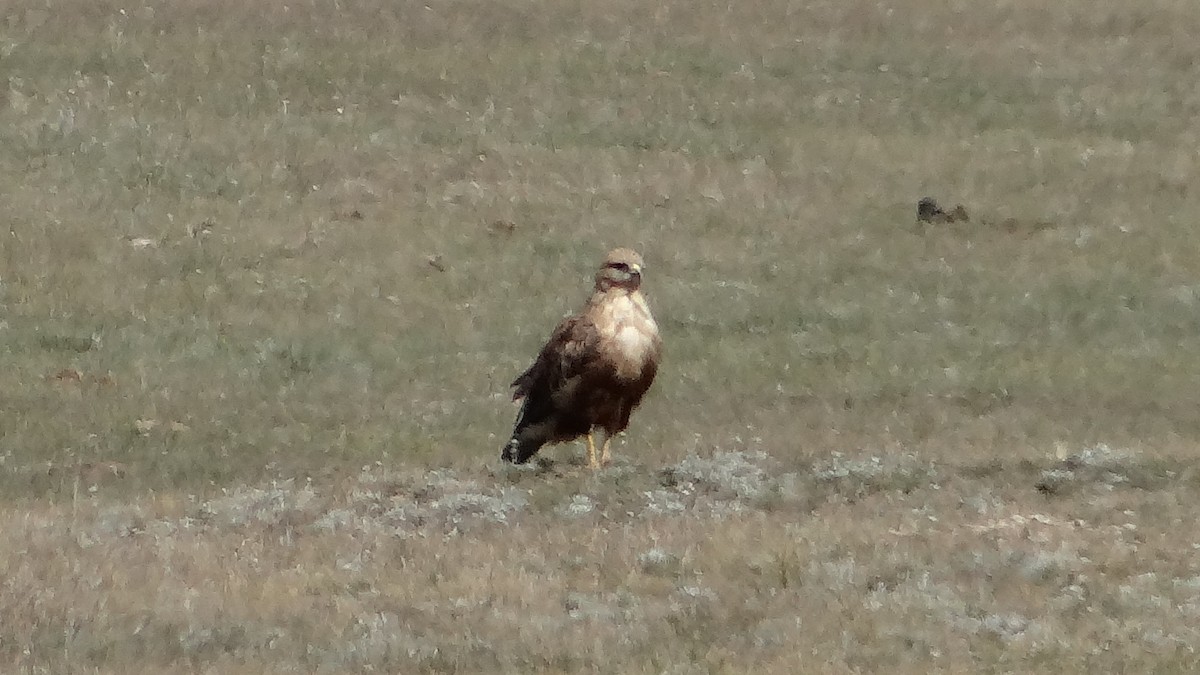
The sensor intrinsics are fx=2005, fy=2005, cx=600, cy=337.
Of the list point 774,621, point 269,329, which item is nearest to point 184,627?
point 774,621

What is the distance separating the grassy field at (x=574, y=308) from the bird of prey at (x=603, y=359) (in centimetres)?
47

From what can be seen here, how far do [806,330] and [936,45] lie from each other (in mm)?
16929

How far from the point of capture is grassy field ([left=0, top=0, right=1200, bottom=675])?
9.66 metres

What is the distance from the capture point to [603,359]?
14.3 m

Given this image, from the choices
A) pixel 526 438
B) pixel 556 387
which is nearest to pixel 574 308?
pixel 526 438

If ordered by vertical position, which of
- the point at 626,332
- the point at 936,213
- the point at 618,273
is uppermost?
the point at 618,273

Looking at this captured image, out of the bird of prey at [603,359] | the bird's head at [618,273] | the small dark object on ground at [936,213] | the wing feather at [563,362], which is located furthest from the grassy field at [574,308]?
the bird's head at [618,273]

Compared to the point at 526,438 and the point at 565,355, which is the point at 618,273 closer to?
the point at 565,355

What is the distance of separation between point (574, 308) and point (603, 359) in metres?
11.7

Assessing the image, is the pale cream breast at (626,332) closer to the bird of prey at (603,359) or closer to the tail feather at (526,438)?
the bird of prey at (603,359)

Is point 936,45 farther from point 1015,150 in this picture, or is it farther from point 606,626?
point 606,626

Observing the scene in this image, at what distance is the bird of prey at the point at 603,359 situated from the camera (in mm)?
14289

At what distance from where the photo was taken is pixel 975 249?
1172 inches

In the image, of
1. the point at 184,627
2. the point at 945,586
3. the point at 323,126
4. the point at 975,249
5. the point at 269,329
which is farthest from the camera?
the point at 323,126
